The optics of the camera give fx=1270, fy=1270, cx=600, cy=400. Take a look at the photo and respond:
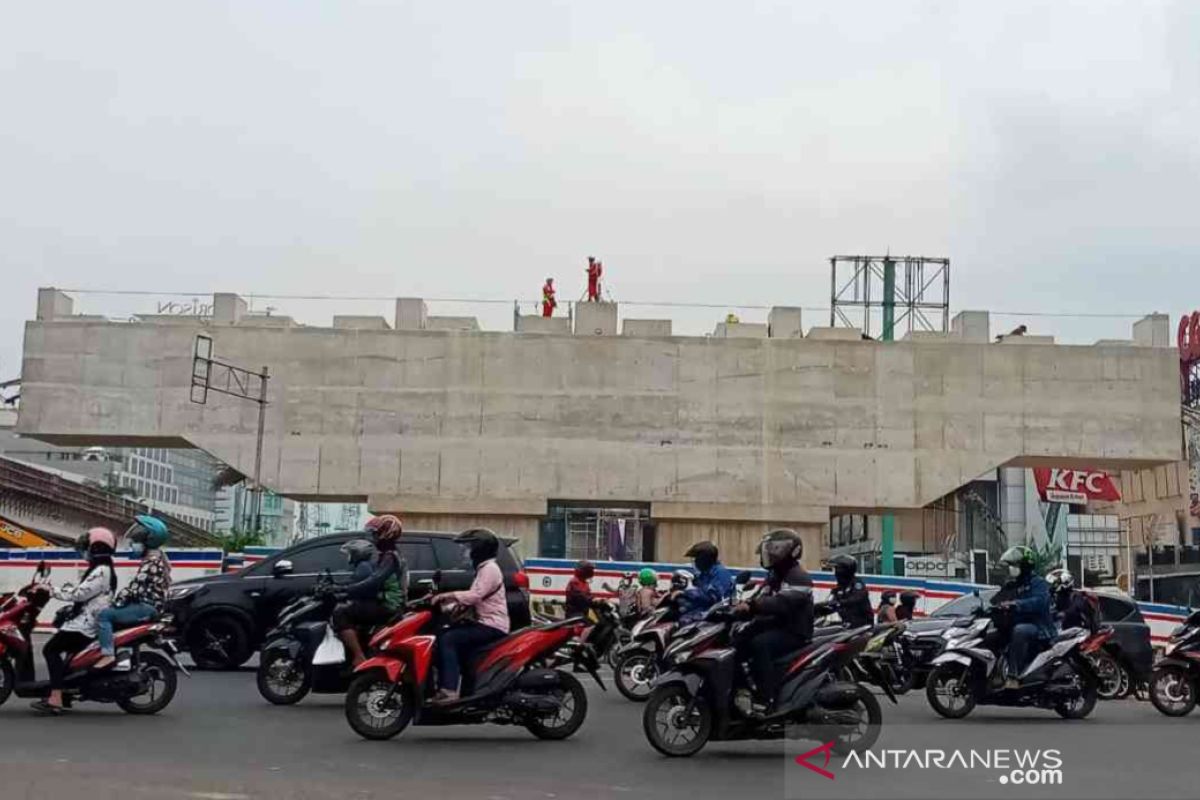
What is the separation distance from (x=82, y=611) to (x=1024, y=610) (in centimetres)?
840

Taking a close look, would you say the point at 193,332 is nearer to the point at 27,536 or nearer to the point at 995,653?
the point at 27,536

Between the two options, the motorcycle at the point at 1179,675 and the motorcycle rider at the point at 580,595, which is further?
the motorcycle rider at the point at 580,595

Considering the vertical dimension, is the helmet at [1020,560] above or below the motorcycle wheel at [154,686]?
above

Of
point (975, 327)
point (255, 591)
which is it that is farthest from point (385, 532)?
point (975, 327)

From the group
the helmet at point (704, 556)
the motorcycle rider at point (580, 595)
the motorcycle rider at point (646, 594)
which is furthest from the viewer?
the motorcycle rider at point (646, 594)

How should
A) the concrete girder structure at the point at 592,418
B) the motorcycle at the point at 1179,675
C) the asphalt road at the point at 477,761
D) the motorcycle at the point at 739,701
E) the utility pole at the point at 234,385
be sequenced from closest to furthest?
the asphalt road at the point at 477,761, the motorcycle at the point at 739,701, the motorcycle at the point at 1179,675, the utility pole at the point at 234,385, the concrete girder structure at the point at 592,418

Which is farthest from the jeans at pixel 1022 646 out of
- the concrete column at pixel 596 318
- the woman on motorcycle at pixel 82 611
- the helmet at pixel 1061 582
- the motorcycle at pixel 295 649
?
the concrete column at pixel 596 318

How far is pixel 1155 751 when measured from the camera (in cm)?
1000

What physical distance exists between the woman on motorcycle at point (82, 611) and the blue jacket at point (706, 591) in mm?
5370

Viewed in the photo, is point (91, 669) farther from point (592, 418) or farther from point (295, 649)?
point (592, 418)

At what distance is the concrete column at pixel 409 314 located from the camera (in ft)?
122

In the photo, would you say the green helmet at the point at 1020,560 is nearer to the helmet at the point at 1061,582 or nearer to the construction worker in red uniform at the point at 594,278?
the helmet at the point at 1061,582

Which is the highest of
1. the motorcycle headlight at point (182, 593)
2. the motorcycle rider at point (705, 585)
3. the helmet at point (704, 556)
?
the helmet at point (704, 556)

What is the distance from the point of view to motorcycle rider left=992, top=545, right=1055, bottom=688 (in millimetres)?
11836
